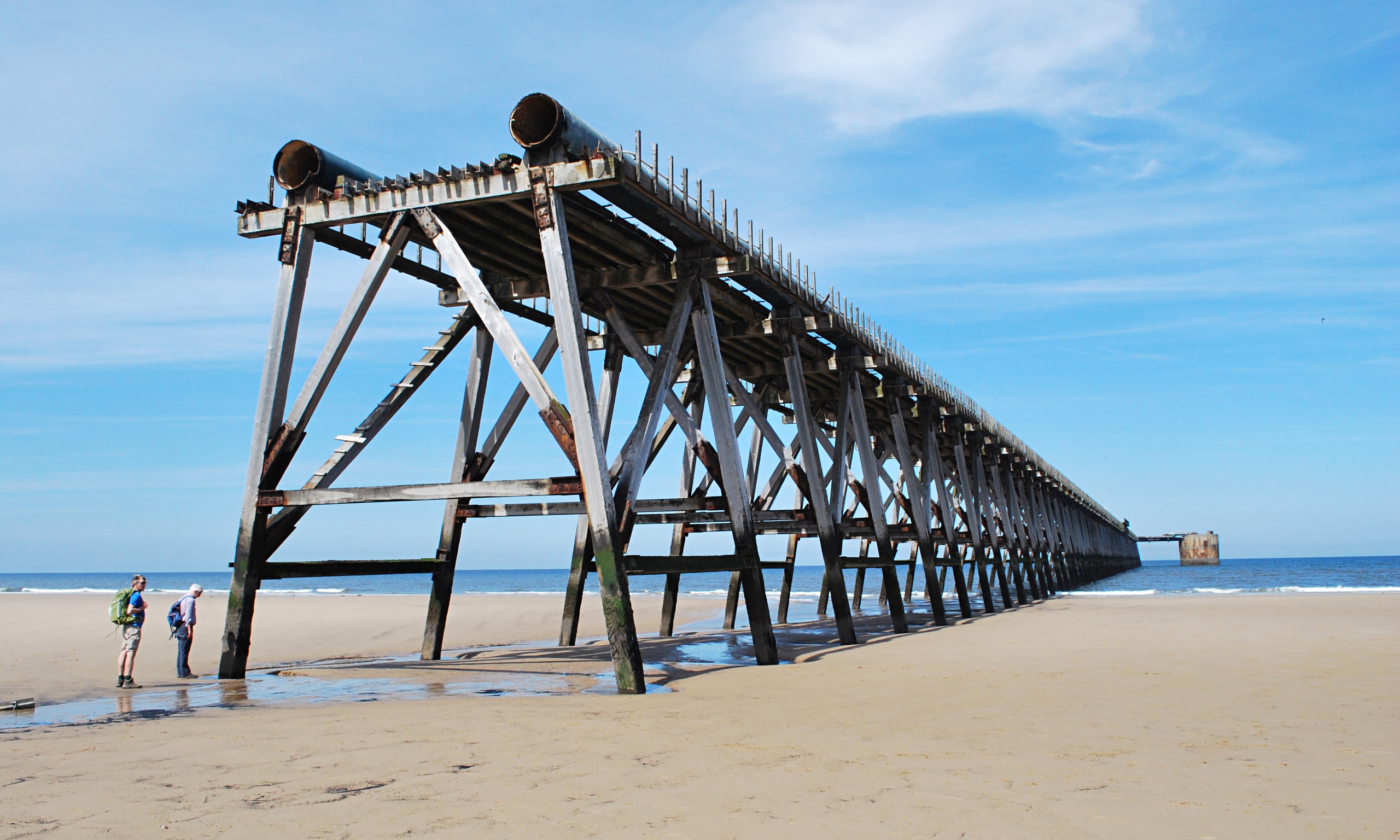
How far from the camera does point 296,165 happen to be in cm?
1109

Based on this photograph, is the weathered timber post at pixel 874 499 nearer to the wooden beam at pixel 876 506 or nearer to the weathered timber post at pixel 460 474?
the wooden beam at pixel 876 506

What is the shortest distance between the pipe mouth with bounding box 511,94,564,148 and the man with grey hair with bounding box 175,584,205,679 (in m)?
6.23

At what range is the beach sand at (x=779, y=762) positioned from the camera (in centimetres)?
410

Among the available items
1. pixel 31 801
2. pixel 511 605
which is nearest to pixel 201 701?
pixel 31 801

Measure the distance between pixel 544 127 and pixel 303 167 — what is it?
142 inches

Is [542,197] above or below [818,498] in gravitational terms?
above

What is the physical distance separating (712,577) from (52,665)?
8176cm

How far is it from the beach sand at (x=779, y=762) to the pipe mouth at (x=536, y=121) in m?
5.43

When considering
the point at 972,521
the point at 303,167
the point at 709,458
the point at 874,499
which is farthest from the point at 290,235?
the point at 972,521

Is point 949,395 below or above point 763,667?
above

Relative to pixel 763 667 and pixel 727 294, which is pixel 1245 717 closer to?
pixel 763 667

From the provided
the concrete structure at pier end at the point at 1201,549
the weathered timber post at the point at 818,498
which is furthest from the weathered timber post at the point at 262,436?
the concrete structure at pier end at the point at 1201,549

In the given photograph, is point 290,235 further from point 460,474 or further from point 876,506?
point 876,506

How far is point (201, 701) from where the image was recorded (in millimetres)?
8391
